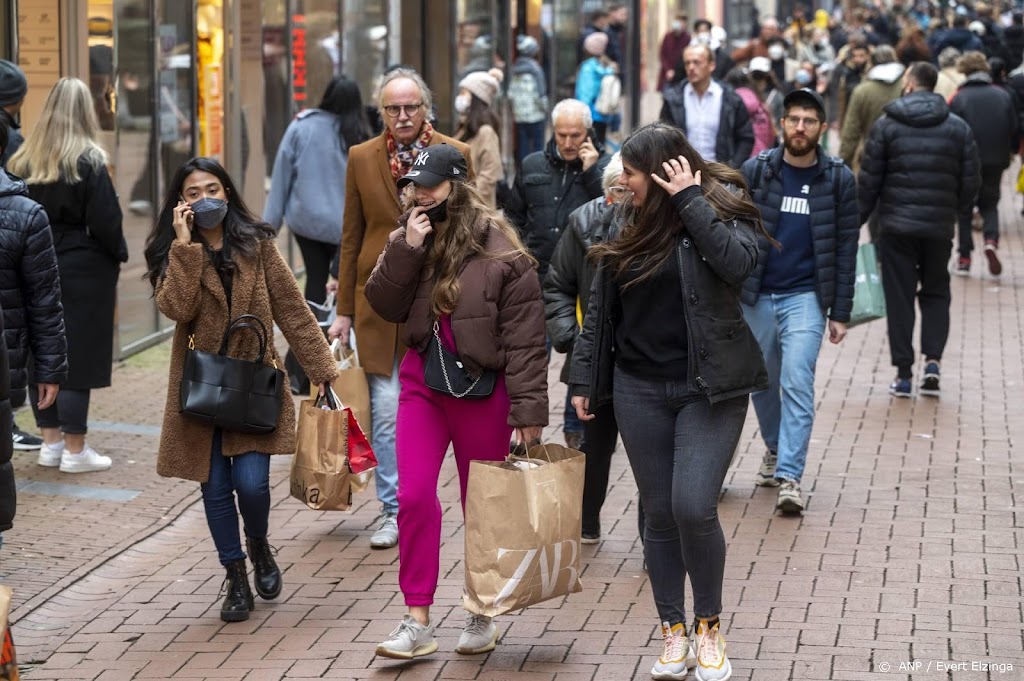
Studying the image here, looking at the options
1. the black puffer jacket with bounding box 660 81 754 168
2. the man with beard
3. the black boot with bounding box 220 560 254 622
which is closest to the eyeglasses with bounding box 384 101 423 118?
the man with beard

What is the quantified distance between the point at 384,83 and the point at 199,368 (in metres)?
1.63

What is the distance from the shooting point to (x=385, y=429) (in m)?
7.37

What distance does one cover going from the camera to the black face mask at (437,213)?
5.75 meters

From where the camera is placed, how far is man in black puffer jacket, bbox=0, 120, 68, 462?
21.9 ft

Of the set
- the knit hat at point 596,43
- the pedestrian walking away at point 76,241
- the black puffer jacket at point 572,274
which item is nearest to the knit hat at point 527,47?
the knit hat at point 596,43

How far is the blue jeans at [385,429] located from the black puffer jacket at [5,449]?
92.3 inches

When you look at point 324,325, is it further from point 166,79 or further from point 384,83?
point 166,79

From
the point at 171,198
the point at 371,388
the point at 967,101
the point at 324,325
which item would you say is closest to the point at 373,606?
the point at 371,388

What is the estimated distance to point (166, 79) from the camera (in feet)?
40.7

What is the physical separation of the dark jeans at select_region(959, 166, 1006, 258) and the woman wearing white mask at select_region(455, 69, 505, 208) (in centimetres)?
574

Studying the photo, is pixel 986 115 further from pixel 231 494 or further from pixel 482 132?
pixel 231 494

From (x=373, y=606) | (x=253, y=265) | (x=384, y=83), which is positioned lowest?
(x=373, y=606)

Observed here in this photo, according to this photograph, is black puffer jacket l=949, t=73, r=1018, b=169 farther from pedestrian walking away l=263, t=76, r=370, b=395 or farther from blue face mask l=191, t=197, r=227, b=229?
blue face mask l=191, t=197, r=227, b=229

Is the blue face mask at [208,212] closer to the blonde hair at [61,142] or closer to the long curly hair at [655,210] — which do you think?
the long curly hair at [655,210]
